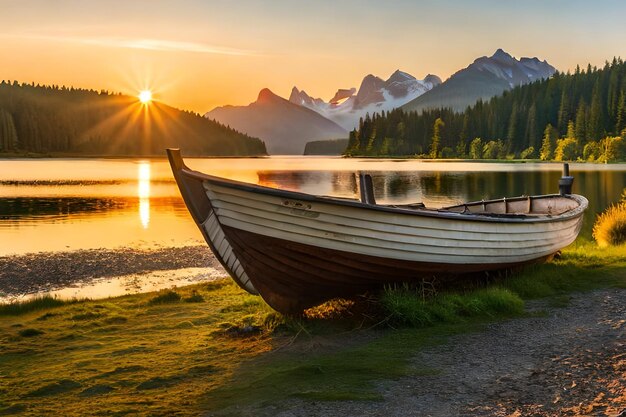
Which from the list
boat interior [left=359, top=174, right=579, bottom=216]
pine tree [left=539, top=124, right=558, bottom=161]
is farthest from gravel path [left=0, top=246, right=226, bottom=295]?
pine tree [left=539, top=124, right=558, bottom=161]

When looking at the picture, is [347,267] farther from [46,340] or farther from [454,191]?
[454,191]

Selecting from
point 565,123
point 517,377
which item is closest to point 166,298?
point 517,377

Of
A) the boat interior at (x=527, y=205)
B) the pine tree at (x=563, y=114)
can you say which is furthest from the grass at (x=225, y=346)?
the pine tree at (x=563, y=114)

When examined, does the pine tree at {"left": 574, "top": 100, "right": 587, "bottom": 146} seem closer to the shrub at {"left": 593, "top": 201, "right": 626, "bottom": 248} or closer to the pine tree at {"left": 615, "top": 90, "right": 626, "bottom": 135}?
the pine tree at {"left": 615, "top": 90, "right": 626, "bottom": 135}

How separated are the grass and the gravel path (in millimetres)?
5748

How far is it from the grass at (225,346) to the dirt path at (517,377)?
1.13 ft

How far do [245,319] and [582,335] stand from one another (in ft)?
20.0

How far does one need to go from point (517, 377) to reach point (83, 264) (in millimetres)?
20062

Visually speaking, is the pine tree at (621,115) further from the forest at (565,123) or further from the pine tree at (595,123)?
the pine tree at (595,123)

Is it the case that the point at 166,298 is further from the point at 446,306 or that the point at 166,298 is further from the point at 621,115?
the point at 621,115

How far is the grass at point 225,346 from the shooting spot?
7.81 metres

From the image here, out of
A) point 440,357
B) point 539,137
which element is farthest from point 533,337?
point 539,137

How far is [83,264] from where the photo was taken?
23.9m

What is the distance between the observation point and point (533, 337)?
9.85 m
